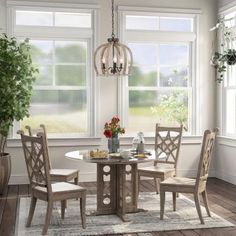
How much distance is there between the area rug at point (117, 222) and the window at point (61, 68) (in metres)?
1.80

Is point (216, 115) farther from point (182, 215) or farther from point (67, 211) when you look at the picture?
point (67, 211)

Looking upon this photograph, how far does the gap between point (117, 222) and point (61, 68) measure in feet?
9.87

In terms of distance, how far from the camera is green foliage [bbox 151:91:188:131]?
22.9 ft

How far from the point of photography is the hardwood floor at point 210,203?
4086mm

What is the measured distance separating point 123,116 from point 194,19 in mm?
2007

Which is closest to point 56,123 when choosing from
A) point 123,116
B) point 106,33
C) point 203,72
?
point 123,116

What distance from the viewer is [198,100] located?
7.00m

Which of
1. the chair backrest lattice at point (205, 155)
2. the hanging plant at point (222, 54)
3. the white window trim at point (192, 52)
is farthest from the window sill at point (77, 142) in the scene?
the chair backrest lattice at point (205, 155)

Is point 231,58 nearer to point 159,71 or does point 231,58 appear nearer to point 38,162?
point 159,71

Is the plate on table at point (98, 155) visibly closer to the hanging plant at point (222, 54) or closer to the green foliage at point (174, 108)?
the green foliage at point (174, 108)

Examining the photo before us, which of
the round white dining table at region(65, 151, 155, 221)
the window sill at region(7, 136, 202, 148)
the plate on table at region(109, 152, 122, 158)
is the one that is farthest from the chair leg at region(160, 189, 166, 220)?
the window sill at region(7, 136, 202, 148)

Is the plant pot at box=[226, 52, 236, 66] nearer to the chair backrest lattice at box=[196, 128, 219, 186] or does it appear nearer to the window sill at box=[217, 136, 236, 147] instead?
the window sill at box=[217, 136, 236, 147]

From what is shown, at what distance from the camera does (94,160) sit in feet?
14.2

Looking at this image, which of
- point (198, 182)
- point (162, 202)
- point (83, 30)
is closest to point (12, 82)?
point (83, 30)
